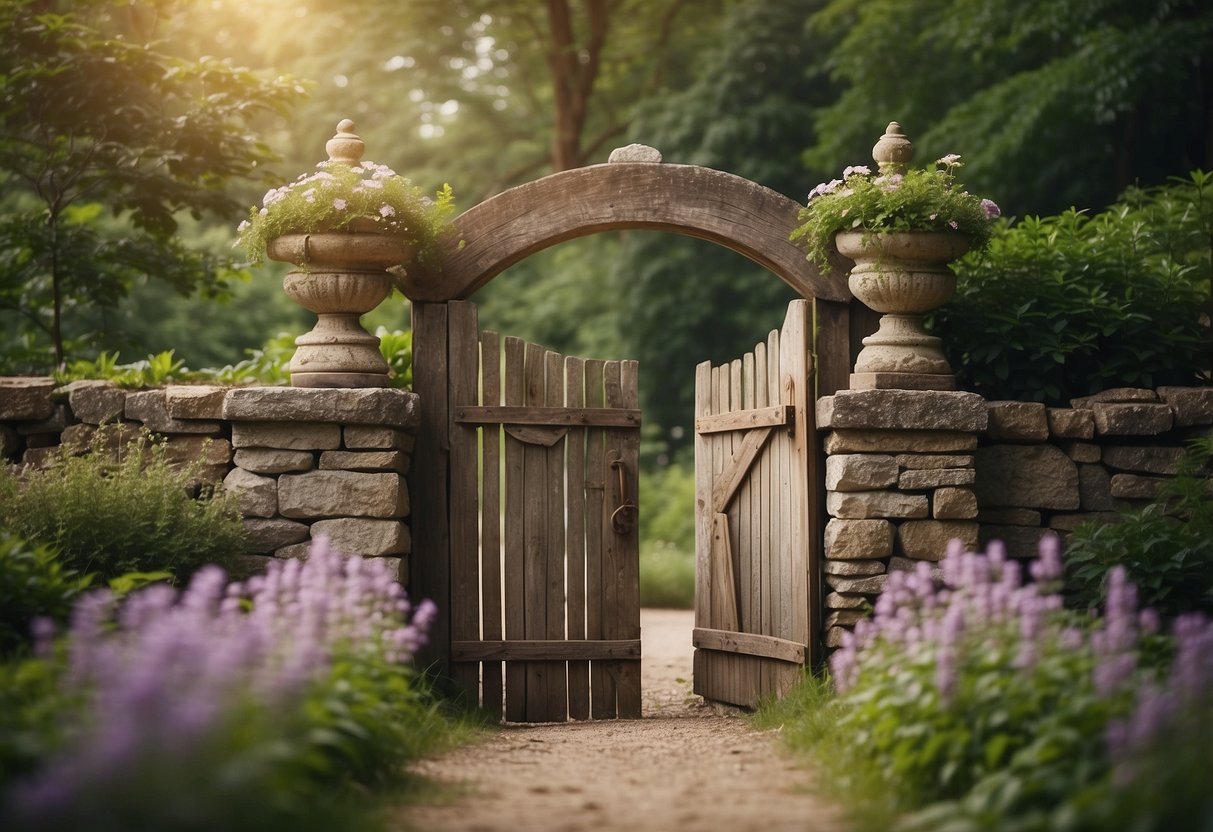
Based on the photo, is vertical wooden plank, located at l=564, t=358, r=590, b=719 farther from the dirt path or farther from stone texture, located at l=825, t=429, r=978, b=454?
stone texture, located at l=825, t=429, r=978, b=454

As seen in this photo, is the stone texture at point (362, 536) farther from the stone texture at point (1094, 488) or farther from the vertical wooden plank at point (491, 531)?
the stone texture at point (1094, 488)

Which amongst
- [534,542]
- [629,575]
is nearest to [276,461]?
[534,542]

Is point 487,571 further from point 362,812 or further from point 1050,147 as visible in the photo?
point 1050,147

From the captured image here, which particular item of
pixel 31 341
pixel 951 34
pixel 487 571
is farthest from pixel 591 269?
pixel 487 571

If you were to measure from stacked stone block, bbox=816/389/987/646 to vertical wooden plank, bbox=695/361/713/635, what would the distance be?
42.8 inches

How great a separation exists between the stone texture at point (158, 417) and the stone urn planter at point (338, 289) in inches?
17.8

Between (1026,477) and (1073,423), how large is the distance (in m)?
0.33

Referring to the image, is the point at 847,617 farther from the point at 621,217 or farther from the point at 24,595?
the point at 24,595

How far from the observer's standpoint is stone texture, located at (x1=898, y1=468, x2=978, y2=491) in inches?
223

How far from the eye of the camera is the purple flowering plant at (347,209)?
18.3 feet

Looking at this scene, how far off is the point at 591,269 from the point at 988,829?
49.1 ft

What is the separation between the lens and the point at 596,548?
20.3ft

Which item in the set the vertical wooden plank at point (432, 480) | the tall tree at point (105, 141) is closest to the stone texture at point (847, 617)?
the vertical wooden plank at point (432, 480)

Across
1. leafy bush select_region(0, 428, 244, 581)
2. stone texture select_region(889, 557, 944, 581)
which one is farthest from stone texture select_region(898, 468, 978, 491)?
leafy bush select_region(0, 428, 244, 581)
